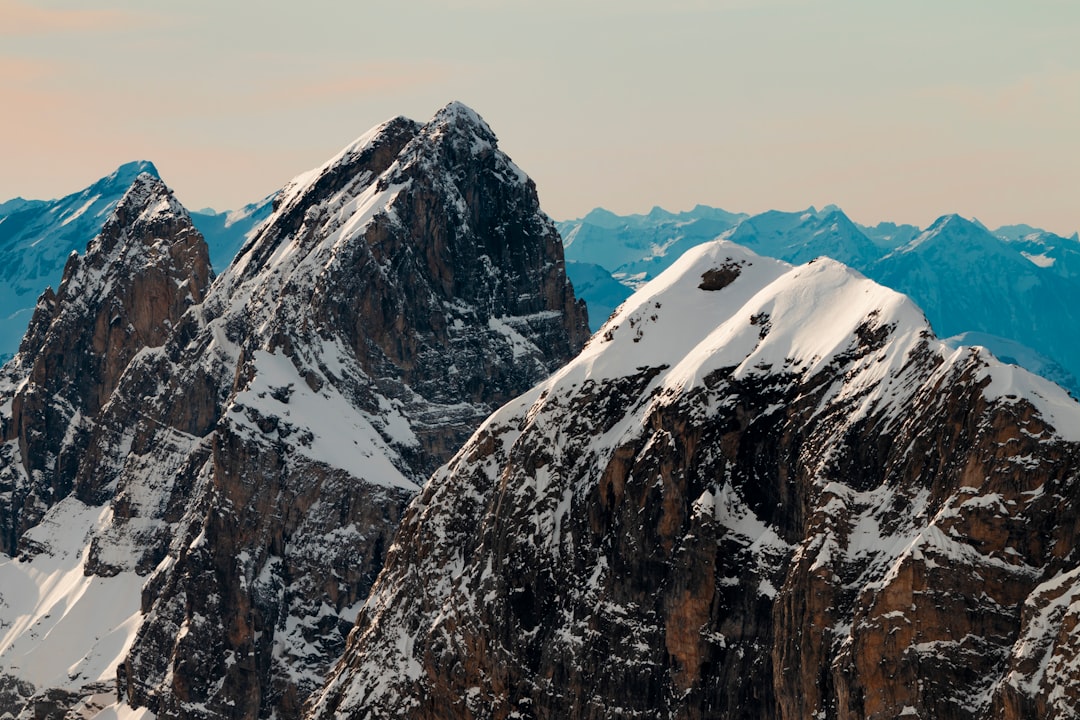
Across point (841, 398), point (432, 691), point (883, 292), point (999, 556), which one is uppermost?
point (883, 292)

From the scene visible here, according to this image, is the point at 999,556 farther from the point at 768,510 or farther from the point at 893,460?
the point at 768,510

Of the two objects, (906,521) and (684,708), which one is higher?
(906,521)

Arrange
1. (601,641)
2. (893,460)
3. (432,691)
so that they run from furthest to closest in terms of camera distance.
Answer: (432,691) → (601,641) → (893,460)

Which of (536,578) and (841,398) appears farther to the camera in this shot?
(536,578)

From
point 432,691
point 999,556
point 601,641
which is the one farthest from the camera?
point 432,691

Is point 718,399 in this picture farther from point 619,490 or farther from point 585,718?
point 585,718

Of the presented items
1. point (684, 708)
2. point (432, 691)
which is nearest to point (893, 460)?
point (684, 708)

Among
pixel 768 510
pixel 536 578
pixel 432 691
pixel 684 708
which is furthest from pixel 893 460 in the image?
pixel 432 691
